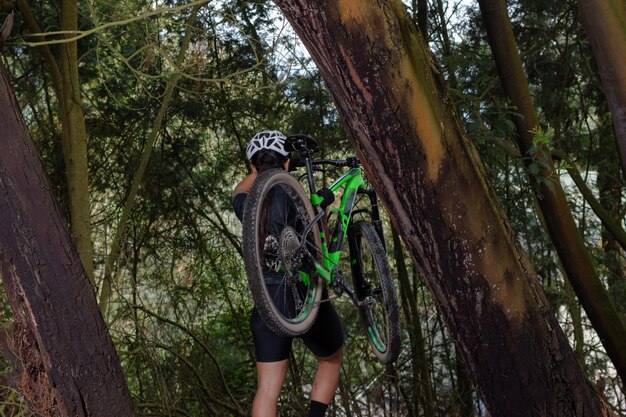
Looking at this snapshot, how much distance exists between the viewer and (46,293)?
346 centimetres

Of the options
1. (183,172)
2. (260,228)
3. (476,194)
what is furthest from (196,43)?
(476,194)

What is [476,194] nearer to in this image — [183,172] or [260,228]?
[260,228]

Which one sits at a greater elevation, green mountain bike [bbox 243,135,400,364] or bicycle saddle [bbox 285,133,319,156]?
bicycle saddle [bbox 285,133,319,156]

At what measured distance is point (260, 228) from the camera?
3.11 metres

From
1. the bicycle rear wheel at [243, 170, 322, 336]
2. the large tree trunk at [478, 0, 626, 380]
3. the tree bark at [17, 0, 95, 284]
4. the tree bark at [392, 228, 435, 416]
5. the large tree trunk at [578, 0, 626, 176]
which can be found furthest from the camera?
A: the tree bark at [392, 228, 435, 416]

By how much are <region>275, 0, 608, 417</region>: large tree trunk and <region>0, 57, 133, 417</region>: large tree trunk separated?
125cm

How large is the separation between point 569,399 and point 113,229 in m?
4.10

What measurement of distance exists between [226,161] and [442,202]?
3825mm

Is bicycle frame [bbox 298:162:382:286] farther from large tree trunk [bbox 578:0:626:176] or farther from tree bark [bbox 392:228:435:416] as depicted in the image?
tree bark [bbox 392:228:435:416]

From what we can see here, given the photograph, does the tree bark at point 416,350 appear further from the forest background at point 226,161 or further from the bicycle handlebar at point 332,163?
the bicycle handlebar at point 332,163

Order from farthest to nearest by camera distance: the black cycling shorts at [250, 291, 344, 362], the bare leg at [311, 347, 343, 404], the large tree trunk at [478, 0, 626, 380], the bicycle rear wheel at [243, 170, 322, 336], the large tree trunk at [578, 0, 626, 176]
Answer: the large tree trunk at [478, 0, 626, 380] < the bare leg at [311, 347, 343, 404] < the black cycling shorts at [250, 291, 344, 362] < the large tree trunk at [578, 0, 626, 176] < the bicycle rear wheel at [243, 170, 322, 336]

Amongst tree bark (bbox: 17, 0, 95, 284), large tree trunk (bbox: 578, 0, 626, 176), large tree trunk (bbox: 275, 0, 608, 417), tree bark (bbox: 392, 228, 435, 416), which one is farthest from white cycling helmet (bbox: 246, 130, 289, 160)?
tree bark (bbox: 392, 228, 435, 416)

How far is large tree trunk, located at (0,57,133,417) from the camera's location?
3.43 meters

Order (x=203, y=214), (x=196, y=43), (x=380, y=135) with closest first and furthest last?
1. (x=380, y=135)
2. (x=196, y=43)
3. (x=203, y=214)
